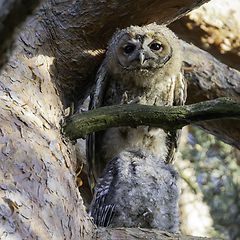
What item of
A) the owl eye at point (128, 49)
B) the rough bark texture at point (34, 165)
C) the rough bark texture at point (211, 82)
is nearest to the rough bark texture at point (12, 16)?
the rough bark texture at point (34, 165)

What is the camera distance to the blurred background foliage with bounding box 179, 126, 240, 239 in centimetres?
478

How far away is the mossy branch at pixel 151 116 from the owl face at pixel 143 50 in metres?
0.83

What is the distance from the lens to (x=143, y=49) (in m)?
2.07

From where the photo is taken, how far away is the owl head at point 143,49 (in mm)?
2064

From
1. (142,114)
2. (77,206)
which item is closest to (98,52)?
(142,114)

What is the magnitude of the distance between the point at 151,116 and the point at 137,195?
51cm

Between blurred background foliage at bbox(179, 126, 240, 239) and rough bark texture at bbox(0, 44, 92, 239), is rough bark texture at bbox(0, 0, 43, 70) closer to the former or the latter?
rough bark texture at bbox(0, 44, 92, 239)

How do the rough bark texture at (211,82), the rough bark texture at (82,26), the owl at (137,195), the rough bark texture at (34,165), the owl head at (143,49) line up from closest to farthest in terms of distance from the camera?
the rough bark texture at (34,165)
the owl at (137,195)
the rough bark texture at (82,26)
the owl head at (143,49)
the rough bark texture at (211,82)

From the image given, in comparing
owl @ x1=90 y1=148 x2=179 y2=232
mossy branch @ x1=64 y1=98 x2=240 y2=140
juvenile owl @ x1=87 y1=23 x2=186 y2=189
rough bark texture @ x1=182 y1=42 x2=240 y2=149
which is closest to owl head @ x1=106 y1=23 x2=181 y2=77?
juvenile owl @ x1=87 y1=23 x2=186 y2=189

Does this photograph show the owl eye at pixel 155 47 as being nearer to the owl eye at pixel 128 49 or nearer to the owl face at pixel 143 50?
the owl face at pixel 143 50

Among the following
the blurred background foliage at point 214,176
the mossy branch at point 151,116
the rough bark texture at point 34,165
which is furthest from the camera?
the blurred background foliage at point 214,176

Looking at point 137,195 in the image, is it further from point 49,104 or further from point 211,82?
point 211,82

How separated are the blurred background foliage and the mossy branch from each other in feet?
12.6

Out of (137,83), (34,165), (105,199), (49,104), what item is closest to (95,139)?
(137,83)
